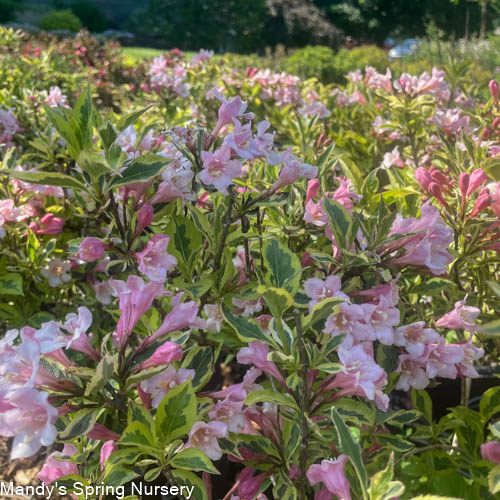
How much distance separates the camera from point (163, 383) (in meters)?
0.96

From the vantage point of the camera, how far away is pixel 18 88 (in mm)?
2971

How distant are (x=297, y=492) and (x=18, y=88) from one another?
282 centimetres

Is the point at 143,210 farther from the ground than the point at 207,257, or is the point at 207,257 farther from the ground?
the point at 143,210

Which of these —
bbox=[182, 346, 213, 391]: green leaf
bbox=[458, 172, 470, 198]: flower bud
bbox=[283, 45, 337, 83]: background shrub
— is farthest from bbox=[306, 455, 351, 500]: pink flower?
bbox=[283, 45, 337, 83]: background shrub

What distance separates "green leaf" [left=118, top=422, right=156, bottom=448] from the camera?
86 centimetres

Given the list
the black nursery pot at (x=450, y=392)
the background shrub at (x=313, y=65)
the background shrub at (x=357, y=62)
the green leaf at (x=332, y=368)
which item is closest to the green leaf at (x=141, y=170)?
the green leaf at (x=332, y=368)

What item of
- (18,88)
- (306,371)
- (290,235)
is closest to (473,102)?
(290,235)

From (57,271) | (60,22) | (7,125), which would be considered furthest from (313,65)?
(60,22)

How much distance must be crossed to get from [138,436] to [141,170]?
0.49 metres

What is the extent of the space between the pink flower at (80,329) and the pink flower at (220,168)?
1.14 feet

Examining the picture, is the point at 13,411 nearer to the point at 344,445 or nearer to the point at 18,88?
the point at 344,445

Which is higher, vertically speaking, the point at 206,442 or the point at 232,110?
the point at 232,110

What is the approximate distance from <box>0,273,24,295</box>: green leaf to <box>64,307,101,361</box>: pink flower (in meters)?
0.77

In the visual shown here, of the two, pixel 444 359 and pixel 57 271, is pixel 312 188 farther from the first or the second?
pixel 57 271
